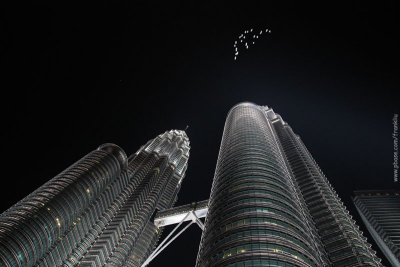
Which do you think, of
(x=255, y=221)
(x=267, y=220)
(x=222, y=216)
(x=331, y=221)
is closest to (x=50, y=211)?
(x=222, y=216)

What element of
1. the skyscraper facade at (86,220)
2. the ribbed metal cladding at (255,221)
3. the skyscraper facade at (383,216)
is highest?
the skyscraper facade at (383,216)

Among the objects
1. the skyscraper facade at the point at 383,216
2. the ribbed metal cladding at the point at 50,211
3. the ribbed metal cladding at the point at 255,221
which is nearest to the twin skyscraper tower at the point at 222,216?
the ribbed metal cladding at the point at 255,221

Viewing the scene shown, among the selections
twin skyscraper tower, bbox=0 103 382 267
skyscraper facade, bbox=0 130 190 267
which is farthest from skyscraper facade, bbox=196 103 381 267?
skyscraper facade, bbox=0 130 190 267

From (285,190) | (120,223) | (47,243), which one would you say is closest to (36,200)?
(47,243)

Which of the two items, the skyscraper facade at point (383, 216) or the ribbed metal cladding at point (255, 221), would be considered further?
the skyscraper facade at point (383, 216)

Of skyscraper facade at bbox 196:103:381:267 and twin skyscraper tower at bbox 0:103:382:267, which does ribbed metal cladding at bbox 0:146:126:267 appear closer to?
twin skyscraper tower at bbox 0:103:382:267

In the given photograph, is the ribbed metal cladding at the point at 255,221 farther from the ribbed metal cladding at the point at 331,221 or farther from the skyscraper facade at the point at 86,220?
the skyscraper facade at the point at 86,220

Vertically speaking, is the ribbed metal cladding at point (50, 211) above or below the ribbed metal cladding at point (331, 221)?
below
